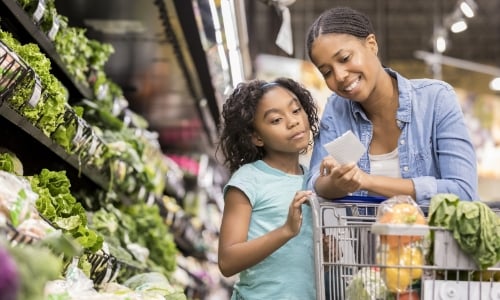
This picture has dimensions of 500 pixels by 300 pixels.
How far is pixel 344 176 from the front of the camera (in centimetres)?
240

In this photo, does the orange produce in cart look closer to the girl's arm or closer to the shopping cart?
the shopping cart

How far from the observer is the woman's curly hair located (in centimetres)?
317

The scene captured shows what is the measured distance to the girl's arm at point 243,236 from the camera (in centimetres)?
259

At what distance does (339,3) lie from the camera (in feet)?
51.8

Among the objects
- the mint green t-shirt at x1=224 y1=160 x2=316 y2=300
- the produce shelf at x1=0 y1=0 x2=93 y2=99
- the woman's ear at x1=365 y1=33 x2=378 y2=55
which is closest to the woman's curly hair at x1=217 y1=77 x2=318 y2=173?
the mint green t-shirt at x1=224 y1=160 x2=316 y2=300

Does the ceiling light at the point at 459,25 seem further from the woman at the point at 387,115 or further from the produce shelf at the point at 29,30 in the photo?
the woman at the point at 387,115

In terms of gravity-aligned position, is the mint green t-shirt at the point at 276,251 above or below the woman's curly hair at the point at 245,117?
below

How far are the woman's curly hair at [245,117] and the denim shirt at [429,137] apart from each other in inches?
11.5

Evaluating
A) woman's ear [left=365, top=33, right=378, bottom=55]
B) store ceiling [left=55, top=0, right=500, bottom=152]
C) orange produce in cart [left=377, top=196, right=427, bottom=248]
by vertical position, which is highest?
store ceiling [left=55, top=0, right=500, bottom=152]

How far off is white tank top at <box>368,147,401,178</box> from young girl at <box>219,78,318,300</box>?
9.7 inches

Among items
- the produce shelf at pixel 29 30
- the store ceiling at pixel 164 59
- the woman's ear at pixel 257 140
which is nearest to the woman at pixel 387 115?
the woman's ear at pixel 257 140

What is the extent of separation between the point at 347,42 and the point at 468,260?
2.89 ft

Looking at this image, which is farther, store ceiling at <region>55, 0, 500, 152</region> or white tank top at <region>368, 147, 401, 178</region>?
store ceiling at <region>55, 0, 500, 152</region>

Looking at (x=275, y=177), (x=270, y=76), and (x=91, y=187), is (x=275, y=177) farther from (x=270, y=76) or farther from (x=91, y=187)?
(x=270, y=76)
